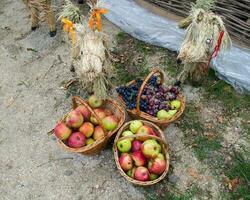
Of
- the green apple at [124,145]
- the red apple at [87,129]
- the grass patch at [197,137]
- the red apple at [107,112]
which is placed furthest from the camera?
the grass patch at [197,137]

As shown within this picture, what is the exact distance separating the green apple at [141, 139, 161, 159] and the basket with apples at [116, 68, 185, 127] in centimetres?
32

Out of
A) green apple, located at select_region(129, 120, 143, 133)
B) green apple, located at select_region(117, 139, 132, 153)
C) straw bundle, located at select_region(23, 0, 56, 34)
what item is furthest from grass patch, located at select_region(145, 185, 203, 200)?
straw bundle, located at select_region(23, 0, 56, 34)

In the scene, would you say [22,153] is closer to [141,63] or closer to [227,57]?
[141,63]

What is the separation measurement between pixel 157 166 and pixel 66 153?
1.13 m

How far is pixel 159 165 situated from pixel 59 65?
2.18m

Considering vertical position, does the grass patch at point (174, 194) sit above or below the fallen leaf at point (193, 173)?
below

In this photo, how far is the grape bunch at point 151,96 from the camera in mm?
3961

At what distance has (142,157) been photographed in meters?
3.62

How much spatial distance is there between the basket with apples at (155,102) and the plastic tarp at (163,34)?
859mm

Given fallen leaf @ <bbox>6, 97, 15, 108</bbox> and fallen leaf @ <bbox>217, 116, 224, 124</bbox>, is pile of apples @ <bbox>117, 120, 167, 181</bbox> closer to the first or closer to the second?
fallen leaf @ <bbox>217, 116, 224, 124</bbox>

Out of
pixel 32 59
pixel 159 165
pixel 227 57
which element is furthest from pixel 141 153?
pixel 32 59

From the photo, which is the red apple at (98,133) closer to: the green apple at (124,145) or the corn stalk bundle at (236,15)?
the green apple at (124,145)

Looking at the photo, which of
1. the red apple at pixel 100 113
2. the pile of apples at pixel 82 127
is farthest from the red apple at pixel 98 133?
the red apple at pixel 100 113

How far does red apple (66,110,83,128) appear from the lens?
3.73m
